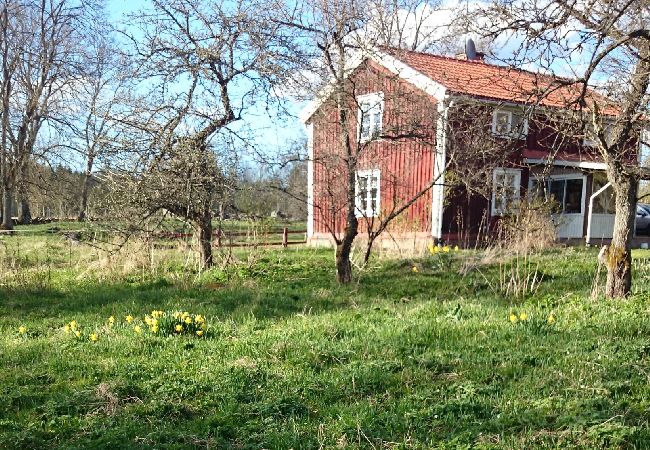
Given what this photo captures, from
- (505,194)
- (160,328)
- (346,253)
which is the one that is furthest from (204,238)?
(505,194)

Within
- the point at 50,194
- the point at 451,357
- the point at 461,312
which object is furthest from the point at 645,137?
the point at 50,194

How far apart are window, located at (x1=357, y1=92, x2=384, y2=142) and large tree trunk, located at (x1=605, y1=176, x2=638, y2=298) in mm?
4021

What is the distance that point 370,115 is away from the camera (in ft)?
33.3

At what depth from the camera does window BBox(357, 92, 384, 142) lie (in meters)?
9.98

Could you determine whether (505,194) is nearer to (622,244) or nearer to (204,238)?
(622,244)

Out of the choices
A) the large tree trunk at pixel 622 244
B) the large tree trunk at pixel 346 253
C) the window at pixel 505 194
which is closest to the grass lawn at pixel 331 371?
the large tree trunk at pixel 622 244

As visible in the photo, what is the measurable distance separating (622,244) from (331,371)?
4.74 m

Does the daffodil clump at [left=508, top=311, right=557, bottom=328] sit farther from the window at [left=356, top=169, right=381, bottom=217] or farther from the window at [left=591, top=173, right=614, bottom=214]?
the window at [left=591, top=173, right=614, bottom=214]

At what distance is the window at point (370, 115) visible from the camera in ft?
32.7

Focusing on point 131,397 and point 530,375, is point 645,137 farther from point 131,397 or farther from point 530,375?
point 131,397

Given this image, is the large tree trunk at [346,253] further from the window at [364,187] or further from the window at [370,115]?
the window at [370,115]

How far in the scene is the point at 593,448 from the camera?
3410 mm

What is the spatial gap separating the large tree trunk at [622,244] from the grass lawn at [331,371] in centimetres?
39

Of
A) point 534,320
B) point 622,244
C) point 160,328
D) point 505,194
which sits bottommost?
point 160,328
